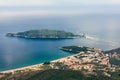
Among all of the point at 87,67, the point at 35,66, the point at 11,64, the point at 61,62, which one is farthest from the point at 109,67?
the point at 11,64

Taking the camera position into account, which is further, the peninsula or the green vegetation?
the peninsula

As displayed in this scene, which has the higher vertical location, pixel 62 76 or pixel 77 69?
pixel 62 76

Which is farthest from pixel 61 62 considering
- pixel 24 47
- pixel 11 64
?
pixel 24 47

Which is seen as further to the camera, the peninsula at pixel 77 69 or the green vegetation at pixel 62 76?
the peninsula at pixel 77 69

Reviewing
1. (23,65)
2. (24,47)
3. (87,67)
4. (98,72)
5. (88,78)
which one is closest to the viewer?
(88,78)

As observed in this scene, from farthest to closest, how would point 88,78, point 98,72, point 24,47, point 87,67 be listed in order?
point 24,47 < point 87,67 < point 98,72 < point 88,78

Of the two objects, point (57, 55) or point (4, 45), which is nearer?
point (57, 55)

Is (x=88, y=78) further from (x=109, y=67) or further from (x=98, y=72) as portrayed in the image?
(x=109, y=67)

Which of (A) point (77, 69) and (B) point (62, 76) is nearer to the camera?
(B) point (62, 76)

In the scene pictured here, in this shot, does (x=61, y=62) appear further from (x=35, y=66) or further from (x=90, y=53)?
(x=90, y=53)
